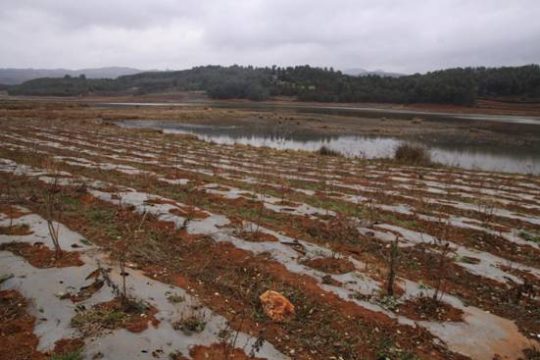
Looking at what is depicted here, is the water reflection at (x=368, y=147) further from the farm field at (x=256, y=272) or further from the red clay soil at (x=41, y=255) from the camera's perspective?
the red clay soil at (x=41, y=255)

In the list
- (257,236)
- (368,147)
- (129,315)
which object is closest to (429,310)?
(257,236)

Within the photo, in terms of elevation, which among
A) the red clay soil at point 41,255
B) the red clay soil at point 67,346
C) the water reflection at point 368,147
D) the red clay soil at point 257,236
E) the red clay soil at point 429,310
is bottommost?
the water reflection at point 368,147

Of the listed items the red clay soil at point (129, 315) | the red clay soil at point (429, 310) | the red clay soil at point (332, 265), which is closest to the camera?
the red clay soil at point (129, 315)

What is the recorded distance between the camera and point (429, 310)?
5391 millimetres

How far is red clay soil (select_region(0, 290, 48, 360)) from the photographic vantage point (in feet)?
12.7

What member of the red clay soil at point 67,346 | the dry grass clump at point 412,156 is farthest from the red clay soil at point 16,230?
the dry grass clump at point 412,156

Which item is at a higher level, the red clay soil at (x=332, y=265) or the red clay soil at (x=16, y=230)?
the red clay soil at (x=16, y=230)

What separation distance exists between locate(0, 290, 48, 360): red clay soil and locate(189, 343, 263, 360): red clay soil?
4.66 ft

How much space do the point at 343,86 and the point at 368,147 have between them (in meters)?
84.2

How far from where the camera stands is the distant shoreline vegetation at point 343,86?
3460 inches

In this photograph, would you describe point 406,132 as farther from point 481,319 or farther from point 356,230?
point 481,319

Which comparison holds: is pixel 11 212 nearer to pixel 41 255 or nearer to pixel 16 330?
pixel 41 255

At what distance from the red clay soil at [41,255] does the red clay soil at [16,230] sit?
0.45 meters

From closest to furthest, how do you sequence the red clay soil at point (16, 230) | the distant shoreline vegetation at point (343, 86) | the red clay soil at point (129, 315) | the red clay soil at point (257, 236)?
the red clay soil at point (129, 315), the red clay soil at point (16, 230), the red clay soil at point (257, 236), the distant shoreline vegetation at point (343, 86)
